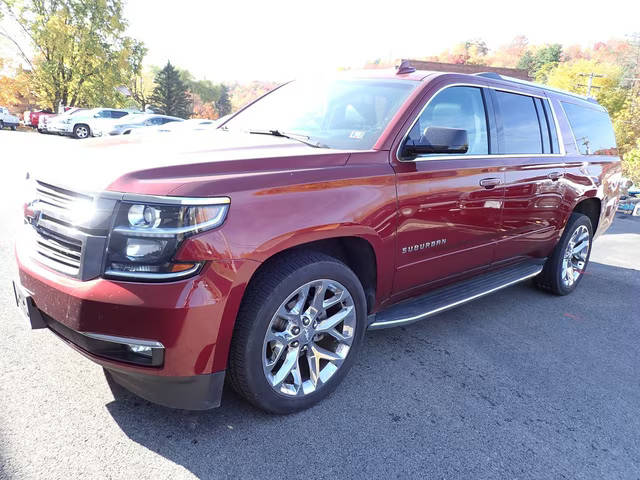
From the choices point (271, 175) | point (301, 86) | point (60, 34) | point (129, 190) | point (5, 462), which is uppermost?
point (60, 34)

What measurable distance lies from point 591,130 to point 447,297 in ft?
9.58

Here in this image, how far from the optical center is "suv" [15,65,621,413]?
1.94 meters

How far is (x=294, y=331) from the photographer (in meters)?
2.45

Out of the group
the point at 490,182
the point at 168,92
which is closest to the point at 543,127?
the point at 490,182

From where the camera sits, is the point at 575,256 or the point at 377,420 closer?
the point at 377,420

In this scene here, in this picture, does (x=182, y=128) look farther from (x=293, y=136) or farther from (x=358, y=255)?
(x=358, y=255)

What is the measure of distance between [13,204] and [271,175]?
611 centimetres

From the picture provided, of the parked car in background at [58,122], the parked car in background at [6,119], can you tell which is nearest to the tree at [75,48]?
the parked car in background at [6,119]

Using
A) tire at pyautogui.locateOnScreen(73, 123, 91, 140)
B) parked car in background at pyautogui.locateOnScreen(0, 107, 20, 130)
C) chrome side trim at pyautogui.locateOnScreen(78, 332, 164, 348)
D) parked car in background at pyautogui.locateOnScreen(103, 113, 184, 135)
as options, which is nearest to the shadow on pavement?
chrome side trim at pyautogui.locateOnScreen(78, 332, 164, 348)

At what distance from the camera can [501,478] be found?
2.17 metres

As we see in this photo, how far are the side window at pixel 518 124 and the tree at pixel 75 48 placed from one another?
38575 millimetres

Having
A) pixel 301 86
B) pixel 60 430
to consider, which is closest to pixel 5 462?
→ pixel 60 430

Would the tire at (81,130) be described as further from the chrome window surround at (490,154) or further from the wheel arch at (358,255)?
the wheel arch at (358,255)

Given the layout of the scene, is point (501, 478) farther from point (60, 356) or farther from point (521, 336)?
point (60, 356)
